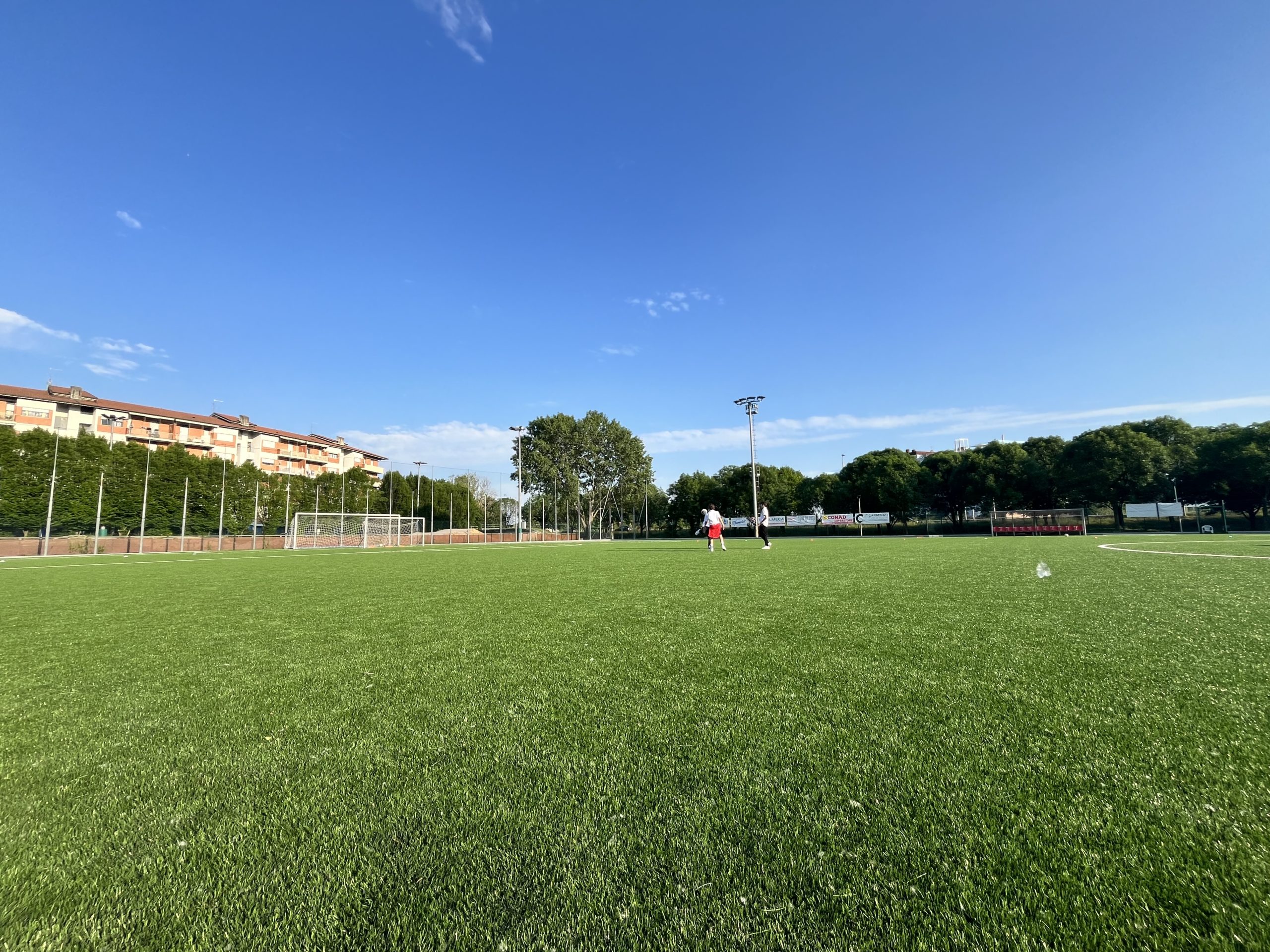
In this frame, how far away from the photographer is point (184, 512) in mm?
34281

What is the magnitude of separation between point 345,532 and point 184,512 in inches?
372

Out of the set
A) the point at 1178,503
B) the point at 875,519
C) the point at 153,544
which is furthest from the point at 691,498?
the point at 153,544

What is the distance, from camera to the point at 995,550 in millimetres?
14141

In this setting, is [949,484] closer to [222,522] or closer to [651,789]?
[651,789]

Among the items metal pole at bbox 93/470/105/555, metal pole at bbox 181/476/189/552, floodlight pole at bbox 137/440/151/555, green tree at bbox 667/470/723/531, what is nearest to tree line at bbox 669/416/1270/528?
green tree at bbox 667/470/723/531

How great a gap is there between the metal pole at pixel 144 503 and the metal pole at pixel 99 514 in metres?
1.83

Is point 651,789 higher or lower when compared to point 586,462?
lower

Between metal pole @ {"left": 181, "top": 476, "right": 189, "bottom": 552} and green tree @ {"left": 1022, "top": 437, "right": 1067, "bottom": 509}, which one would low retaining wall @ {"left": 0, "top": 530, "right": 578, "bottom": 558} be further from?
green tree @ {"left": 1022, "top": 437, "right": 1067, "bottom": 509}

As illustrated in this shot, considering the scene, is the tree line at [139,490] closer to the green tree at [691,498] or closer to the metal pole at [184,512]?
the metal pole at [184,512]

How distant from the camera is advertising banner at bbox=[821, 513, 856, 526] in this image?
51.6 meters

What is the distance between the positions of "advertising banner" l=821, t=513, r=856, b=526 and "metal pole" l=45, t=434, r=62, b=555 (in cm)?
5623

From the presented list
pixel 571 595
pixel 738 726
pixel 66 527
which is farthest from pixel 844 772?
pixel 66 527

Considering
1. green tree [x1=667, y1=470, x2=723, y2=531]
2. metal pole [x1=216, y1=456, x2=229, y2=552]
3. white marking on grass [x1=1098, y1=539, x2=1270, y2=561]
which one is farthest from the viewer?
green tree [x1=667, y1=470, x2=723, y2=531]

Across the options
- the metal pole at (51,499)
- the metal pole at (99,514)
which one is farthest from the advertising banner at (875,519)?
the metal pole at (51,499)
